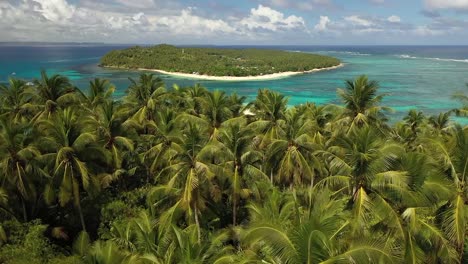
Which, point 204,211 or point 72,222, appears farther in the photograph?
point 72,222

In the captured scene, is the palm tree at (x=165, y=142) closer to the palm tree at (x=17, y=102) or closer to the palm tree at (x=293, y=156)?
the palm tree at (x=293, y=156)

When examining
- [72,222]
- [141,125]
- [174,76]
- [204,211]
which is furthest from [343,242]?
[174,76]

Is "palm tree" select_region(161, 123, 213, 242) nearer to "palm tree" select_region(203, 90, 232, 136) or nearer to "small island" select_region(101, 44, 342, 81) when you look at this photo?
"palm tree" select_region(203, 90, 232, 136)

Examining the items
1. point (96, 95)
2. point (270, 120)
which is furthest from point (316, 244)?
point (96, 95)

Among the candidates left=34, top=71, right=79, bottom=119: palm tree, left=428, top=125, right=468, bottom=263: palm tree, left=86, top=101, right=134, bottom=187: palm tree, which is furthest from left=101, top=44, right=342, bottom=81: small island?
left=428, top=125, right=468, bottom=263: palm tree

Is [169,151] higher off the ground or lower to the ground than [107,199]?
higher

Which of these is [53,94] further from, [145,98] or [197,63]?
[197,63]

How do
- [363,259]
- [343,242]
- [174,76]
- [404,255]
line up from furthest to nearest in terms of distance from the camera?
[174,76], [404,255], [343,242], [363,259]

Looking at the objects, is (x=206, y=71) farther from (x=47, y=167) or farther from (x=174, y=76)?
(x=47, y=167)
